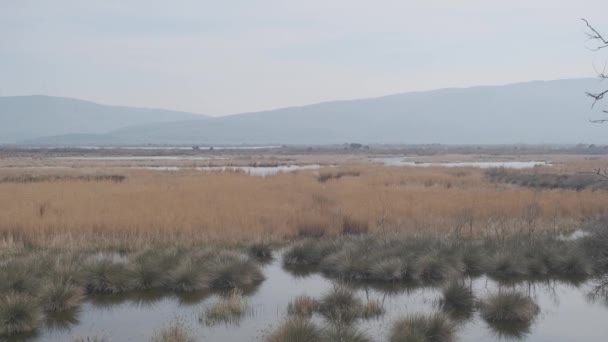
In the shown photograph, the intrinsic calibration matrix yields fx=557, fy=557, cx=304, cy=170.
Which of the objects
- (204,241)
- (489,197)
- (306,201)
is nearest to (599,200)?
(489,197)

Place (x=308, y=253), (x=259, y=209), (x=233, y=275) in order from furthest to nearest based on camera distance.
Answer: (x=259, y=209)
(x=308, y=253)
(x=233, y=275)

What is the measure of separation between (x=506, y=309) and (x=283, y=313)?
437cm

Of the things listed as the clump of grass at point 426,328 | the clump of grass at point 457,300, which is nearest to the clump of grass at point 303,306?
the clump of grass at point 426,328

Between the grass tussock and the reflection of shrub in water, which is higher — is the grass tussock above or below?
above

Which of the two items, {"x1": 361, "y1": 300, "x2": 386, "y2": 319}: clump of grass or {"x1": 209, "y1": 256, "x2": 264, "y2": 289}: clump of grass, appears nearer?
{"x1": 361, "y1": 300, "x2": 386, "y2": 319}: clump of grass

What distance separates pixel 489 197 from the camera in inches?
969

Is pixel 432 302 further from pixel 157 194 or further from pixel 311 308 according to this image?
pixel 157 194

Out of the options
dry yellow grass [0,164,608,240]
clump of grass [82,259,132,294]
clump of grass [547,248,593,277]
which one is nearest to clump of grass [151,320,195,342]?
clump of grass [82,259,132,294]

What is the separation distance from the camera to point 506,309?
10898mm

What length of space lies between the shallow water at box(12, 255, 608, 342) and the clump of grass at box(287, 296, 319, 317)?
0.67 feet

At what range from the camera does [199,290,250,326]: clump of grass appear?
10.6 m

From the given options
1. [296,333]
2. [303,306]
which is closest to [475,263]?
[303,306]

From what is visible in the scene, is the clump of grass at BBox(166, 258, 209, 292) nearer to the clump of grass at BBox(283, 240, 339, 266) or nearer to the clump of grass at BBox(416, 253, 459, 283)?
the clump of grass at BBox(283, 240, 339, 266)

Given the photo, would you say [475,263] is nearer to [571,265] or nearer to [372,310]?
[571,265]
